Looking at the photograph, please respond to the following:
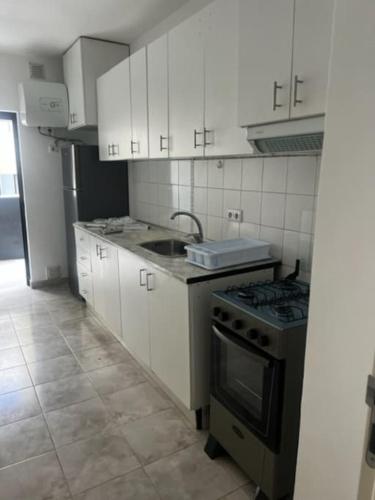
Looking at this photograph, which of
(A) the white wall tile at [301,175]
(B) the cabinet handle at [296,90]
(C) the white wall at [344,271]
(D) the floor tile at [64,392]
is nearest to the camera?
(C) the white wall at [344,271]

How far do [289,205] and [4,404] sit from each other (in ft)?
6.82

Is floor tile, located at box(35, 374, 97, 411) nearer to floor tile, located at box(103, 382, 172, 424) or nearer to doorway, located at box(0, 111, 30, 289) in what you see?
floor tile, located at box(103, 382, 172, 424)

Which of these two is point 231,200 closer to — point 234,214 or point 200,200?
point 234,214

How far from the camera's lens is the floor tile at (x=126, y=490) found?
5.25ft

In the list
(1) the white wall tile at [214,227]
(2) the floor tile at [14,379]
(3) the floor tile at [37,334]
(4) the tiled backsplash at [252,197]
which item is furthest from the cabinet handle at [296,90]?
(3) the floor tile at [37,334]

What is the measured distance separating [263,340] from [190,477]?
82 cm

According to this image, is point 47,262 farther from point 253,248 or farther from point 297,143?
point 297,143

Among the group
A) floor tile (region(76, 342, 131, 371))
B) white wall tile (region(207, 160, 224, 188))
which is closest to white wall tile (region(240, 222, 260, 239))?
white wall tile (region(207, 160, 224, 188))

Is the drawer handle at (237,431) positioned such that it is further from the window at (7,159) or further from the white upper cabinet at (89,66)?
the window at (7,159)

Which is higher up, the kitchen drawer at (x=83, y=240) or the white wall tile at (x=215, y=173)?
the white wall tile at (x=215, y=173)

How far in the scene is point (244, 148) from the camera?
179cm

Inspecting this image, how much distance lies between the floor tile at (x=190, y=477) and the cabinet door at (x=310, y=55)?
1.64 meters

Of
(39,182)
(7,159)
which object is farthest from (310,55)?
(7,159)

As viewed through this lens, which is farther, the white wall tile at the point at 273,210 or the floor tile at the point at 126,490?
the white wall tile at the point at 273,210
